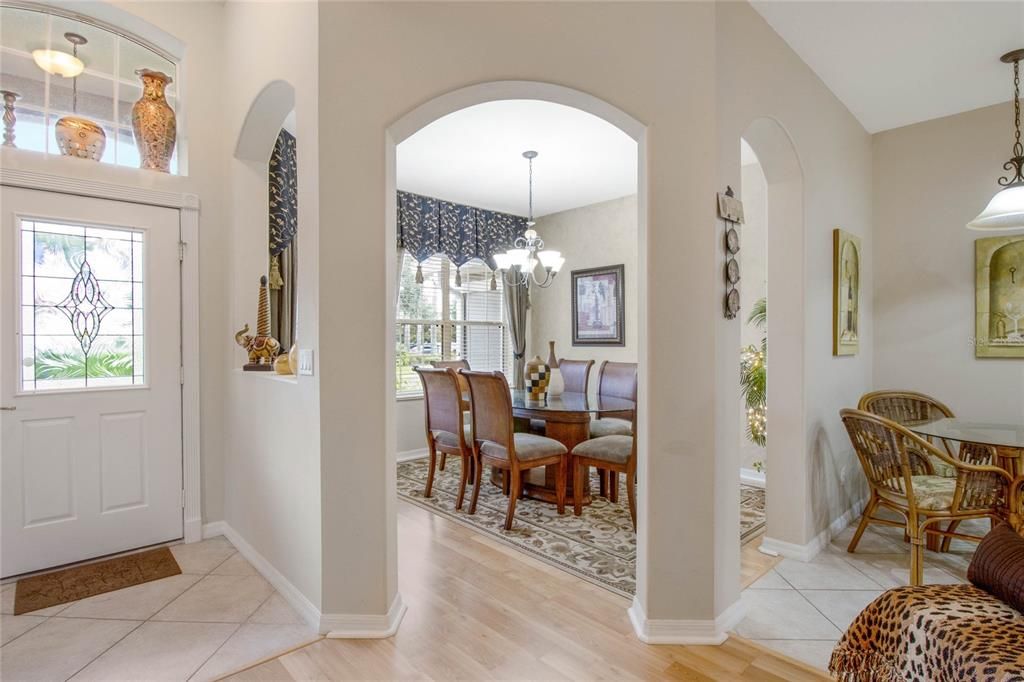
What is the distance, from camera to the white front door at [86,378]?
2.55 m

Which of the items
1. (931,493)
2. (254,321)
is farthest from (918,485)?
(254,321)

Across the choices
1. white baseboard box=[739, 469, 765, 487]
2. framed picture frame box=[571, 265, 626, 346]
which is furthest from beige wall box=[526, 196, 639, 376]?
white baseboard box=[739, 469, 765, 487]

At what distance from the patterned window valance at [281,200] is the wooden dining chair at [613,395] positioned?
268 centimetres

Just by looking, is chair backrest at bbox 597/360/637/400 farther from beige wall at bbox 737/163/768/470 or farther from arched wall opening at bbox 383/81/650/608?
arched wall opening at bbox 383/81/650/608

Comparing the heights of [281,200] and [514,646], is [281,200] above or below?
above

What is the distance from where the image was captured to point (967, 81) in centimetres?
296

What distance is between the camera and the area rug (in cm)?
267

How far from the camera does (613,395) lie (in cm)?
439

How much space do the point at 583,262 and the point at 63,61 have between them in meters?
4.67

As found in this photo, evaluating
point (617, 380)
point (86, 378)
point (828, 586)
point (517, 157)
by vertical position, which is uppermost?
point (517, 157)

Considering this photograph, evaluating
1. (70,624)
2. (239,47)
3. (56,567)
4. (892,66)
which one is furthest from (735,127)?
(56,567)

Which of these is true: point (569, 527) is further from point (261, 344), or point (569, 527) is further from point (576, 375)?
point (261, 344)

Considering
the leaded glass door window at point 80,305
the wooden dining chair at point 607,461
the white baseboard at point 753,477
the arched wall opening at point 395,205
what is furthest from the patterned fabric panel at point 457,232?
the white baseboard at point 753,477

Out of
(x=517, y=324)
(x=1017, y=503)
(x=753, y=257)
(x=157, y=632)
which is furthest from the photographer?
(x=517, y=324)
